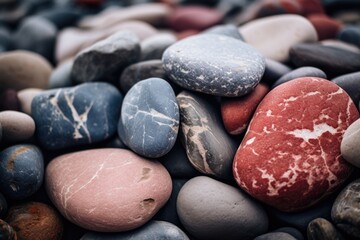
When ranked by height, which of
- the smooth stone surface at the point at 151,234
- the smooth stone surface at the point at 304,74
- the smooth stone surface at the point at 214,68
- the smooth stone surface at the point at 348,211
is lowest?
the smooth stone surface at the point at 151,234

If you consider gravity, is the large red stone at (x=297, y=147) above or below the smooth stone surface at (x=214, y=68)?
below

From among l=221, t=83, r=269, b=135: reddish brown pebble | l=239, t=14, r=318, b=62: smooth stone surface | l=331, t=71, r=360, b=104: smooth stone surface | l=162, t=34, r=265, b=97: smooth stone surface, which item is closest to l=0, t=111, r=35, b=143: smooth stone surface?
l=162, t=34, r=265, b=97: smooth stone surface

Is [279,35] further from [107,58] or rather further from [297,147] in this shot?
[107,58]

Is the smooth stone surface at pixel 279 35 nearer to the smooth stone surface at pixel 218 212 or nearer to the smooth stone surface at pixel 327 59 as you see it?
the smooth stone surface at pixel 327 59

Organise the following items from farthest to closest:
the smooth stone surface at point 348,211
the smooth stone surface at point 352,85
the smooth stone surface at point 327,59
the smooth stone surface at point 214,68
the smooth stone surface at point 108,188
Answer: the smooth stone surface at point 327,59, the smooth stone surface at point 352,85, the smooth stone surface at point 214,68, the smooth stone surface at point 108,188, the smooth stone surface at point 348,211

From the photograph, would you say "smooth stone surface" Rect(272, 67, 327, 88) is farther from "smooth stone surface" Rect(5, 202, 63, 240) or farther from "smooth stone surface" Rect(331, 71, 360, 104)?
"smooth stone surface" Rect(5, 202, 63, 240)

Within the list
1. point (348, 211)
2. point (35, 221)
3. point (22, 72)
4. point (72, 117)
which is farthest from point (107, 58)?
point (348, 211)

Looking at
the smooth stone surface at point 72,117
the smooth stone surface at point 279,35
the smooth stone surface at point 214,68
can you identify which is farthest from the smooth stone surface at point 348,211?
the smooth stone surface at point 72,117

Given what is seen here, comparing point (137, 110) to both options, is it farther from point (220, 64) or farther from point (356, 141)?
point (356, 141)
